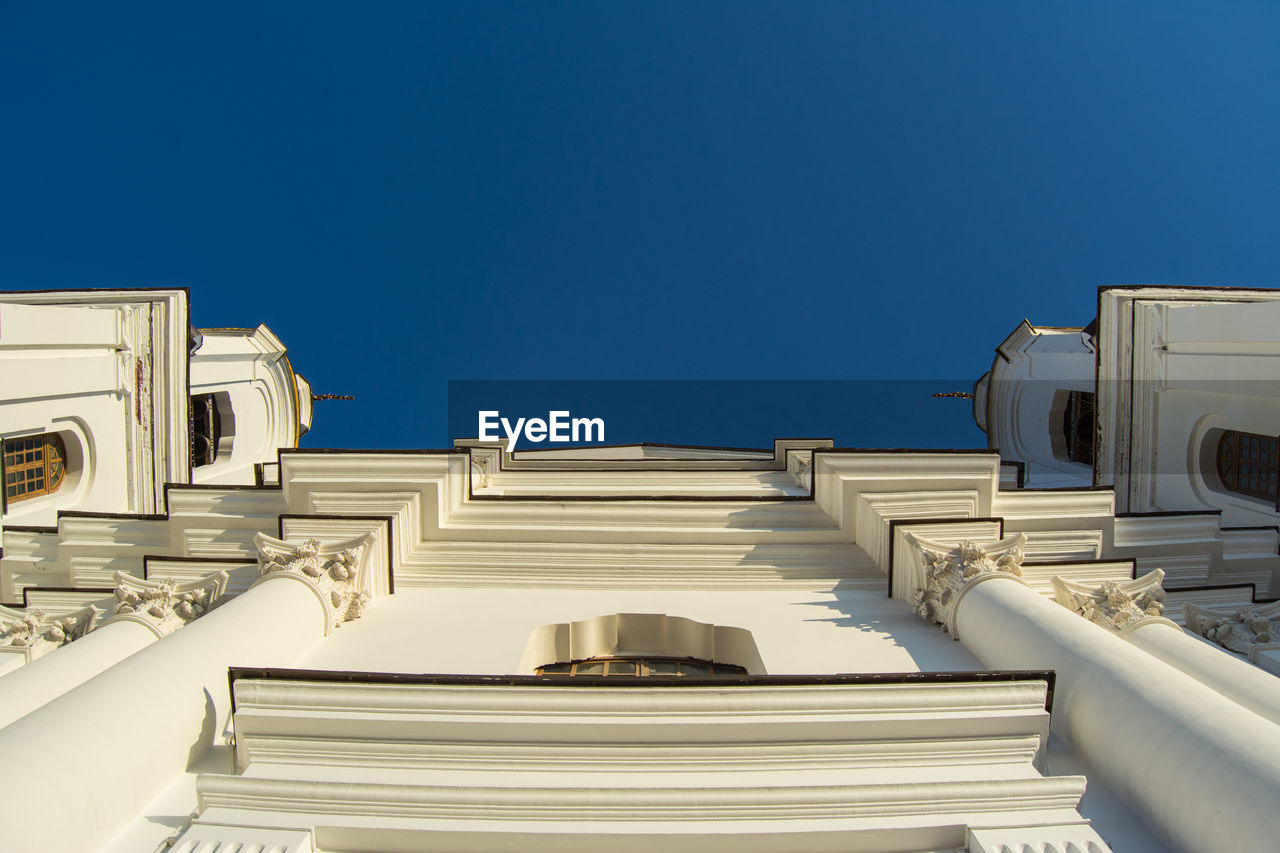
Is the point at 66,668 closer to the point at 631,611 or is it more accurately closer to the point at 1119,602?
the point at 631,611

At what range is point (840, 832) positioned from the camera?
5270mm

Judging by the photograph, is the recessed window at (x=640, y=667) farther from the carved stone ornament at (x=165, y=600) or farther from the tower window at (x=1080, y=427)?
the tower window at (x=1080, y=427)

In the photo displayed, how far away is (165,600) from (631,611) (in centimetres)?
610

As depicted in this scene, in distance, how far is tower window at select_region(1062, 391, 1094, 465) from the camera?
83.0 feet

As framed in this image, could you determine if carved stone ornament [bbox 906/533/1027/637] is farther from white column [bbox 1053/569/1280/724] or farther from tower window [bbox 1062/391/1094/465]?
tower window [bbox 1062/391/1094/465]

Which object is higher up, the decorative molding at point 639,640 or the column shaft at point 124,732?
the column shaft at point 124,732

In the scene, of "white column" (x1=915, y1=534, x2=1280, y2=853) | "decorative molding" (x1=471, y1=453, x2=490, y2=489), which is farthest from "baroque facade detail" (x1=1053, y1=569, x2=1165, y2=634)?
"decorative molding" (x1=471, y1=453, x2=490, y2=489)

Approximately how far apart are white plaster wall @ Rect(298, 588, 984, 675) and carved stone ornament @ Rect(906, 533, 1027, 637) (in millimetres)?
285

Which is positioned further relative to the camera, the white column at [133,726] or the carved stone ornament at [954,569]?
the carved stone ornament at [954,569]

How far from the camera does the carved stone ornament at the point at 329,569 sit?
8812mm

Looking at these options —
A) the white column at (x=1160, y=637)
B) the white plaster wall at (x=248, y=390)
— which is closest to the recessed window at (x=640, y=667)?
the white column at (x=1160, y=637)

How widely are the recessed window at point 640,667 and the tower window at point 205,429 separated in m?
23.8

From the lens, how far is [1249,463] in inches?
650

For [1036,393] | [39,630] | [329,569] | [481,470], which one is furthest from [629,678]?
[1036,393]
